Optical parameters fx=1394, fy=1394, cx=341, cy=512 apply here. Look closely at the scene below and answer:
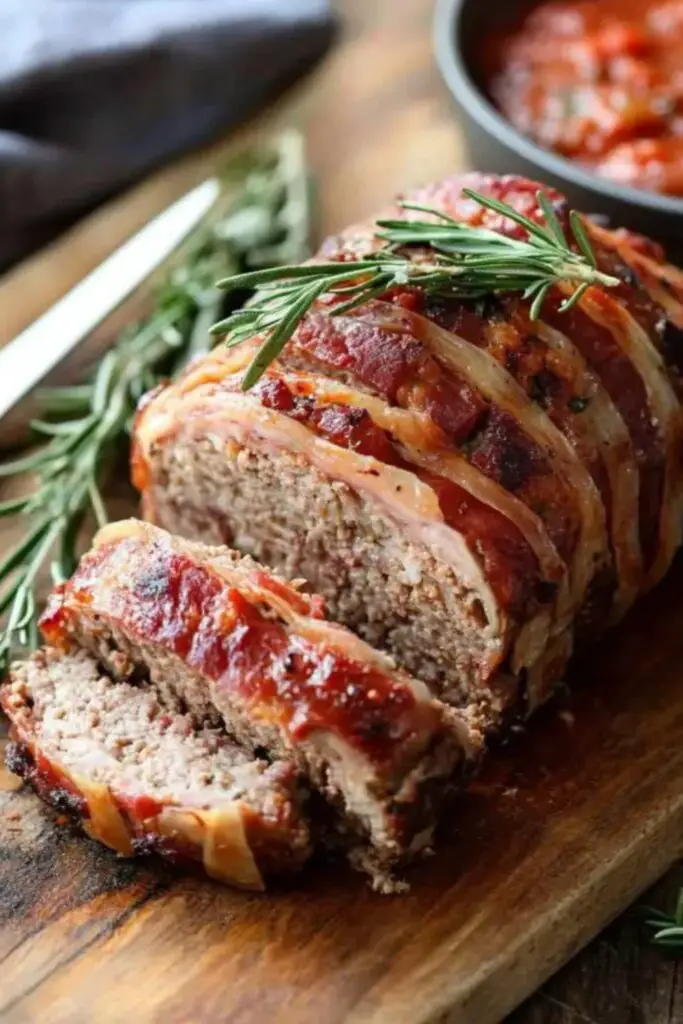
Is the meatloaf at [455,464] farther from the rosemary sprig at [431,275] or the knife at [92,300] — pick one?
the knife at [92,300]

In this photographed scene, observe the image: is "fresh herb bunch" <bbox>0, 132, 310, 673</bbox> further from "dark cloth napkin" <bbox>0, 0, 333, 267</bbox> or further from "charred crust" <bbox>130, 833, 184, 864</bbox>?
"charred crust" <bbox>130, 833, 184, 864</bbox>

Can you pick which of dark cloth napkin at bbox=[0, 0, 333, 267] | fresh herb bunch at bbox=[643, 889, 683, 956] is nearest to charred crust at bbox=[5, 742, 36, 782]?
fresh herb bunch at bbox=[643, 889, 683, 956]

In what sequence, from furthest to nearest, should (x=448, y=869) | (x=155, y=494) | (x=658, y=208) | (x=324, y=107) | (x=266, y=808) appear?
(x=324, y=107), (x=658, y=208), (x=155, y=494), (x=448, y=869), (x=266, y=808)

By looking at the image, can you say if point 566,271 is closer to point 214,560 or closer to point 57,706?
point 214,560

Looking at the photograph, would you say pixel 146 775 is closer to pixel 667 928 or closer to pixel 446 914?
pixel 446 914

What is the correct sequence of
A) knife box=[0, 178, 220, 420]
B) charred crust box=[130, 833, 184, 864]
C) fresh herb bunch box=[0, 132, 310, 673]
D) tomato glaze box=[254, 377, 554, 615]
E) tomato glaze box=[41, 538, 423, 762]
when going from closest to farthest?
tomato glaze box=[41, 538, 423, 762] → charred crust box=[130, 833, 184, 864] → tomato glaze box=[254, 377, 554, 615] → fresh herb bunch box=[0, 132, 310, 673] → knife box=[0, 178, 220, 420]

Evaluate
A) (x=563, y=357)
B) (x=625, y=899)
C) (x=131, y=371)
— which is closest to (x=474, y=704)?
(x=625, y=899)

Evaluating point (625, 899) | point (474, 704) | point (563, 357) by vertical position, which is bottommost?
point (625, 899)
